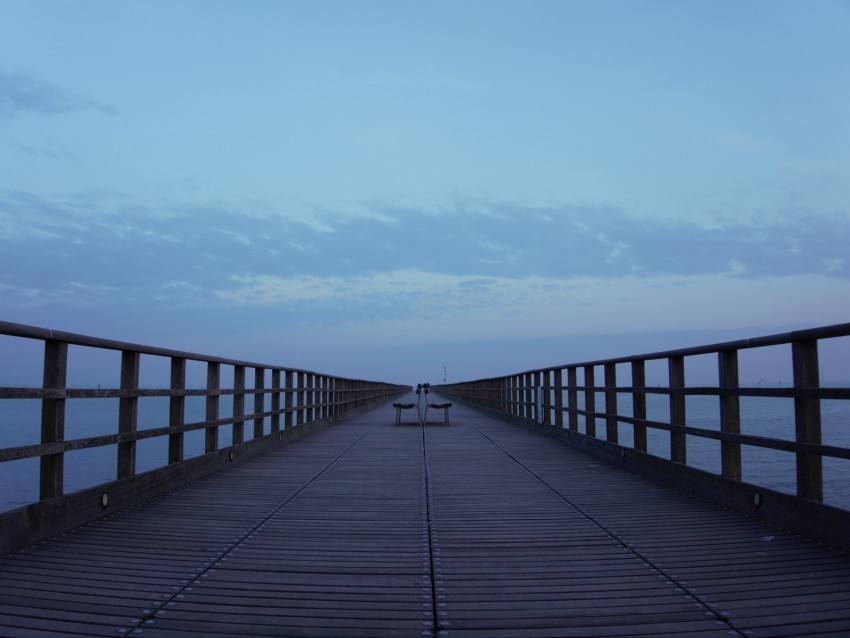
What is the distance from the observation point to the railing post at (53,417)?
468 cm

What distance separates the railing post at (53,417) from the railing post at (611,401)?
6352 millimetres

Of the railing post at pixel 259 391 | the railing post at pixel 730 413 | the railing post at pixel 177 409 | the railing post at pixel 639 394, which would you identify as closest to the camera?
the railing post at pixel 730 413

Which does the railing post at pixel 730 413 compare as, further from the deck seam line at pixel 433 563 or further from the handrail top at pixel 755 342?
the deck seam line at pixel 433 563

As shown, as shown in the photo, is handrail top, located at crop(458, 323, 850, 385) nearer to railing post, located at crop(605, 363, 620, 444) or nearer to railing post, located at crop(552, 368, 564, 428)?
railing post, located at crop(605, 363, 620, 444)

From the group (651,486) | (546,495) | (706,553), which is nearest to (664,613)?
(706,553)

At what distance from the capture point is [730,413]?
19.3ft

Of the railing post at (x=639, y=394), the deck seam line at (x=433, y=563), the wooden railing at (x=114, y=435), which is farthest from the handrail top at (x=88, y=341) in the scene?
the railing post at (x=639, y=394)

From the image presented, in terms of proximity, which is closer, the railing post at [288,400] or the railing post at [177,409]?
the railing post at [177,409]

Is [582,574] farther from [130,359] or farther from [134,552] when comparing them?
[130,359]

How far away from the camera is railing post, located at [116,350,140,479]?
589cm

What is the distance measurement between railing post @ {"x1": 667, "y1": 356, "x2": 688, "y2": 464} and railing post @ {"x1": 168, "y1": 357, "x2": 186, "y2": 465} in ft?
15.1

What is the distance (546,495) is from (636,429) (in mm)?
2161

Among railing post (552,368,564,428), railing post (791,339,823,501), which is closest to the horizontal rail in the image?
railing post (791,339,823,501)

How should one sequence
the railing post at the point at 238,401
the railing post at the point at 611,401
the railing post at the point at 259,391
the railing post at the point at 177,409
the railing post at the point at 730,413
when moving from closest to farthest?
the railing post at the point at 730,413 → the railing post at the point at 177,409 → the railing post at the point at 238,401 → the railing post at the point at 611,401 → the railing post at the point at 259,391
